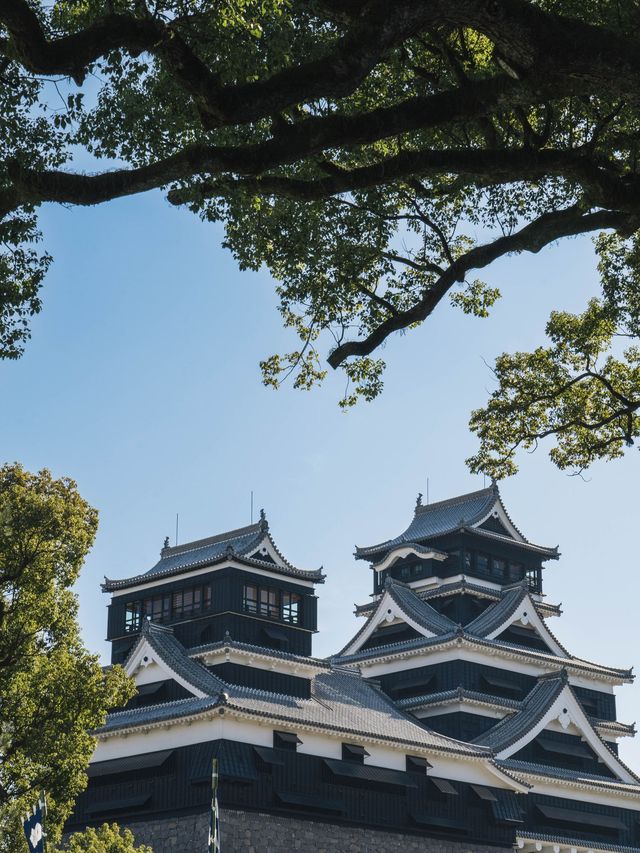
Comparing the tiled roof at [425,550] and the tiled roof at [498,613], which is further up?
the tiled roof at [425,550]

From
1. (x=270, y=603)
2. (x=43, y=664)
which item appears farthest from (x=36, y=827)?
(x=270, y=603)

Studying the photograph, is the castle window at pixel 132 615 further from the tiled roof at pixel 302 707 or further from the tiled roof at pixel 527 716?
the tiled roof at pixel 527 716

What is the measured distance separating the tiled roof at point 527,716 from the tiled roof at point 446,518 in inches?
332

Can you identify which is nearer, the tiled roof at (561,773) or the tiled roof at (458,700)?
the tiled roof at (561,773)

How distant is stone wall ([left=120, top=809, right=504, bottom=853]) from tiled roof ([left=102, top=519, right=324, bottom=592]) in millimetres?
9707

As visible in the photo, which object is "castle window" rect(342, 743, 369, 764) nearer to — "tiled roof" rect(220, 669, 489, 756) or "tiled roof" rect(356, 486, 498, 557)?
"tiled roof" rect(220, 669, 489, 756)

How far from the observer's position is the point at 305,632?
46719mm

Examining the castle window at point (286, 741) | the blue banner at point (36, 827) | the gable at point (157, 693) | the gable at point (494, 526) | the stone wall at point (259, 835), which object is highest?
the gable at point (494, 526)

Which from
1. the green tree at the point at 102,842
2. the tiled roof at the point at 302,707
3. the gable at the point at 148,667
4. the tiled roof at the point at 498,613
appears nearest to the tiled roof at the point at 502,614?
the tiled roof at the point at 498,613

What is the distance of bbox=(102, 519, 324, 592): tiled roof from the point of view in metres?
46.1

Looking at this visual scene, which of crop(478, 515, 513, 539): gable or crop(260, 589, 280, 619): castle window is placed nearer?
crop(260, 589, 280, 619): castle window

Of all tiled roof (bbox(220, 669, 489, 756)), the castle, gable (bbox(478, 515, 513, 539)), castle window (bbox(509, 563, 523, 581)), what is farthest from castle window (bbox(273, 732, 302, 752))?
castle window (bbox(509, 563, 523, 581))

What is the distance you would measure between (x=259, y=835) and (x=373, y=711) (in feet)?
30.1

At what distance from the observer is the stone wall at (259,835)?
38.1 meters
